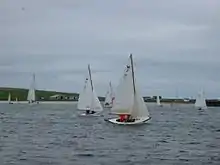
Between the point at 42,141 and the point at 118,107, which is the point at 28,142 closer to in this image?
the point at 42,141

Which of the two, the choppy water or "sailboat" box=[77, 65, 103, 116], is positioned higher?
"sailboat" box=[77, 65, 103, 116]

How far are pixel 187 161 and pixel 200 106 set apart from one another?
435ft

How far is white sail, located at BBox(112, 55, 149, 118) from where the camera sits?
217 ft

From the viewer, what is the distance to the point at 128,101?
217 ft

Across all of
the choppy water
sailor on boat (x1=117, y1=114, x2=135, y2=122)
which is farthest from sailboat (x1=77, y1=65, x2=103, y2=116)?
the choppy water

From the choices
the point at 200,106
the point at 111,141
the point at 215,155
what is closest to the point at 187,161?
the point at 215,155

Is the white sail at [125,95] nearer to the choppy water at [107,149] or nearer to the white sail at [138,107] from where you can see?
the white sail at [138,107]

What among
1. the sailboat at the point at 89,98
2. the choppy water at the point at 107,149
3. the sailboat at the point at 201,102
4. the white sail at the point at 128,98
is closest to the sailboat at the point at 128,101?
the white sail at the point at 128,98

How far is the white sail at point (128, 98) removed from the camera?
6600 centimetres

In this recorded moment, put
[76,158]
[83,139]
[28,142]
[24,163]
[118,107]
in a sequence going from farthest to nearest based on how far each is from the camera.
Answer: [118,107]
[83,139]
[28,142]
[76,158]
[24,163]

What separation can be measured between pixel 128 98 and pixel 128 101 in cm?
46

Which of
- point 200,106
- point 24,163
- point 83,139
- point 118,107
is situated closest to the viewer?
point 24,163

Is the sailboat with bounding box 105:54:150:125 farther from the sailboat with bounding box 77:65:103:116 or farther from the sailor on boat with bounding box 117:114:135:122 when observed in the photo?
the sailboat with bounding box 77:65:103:116

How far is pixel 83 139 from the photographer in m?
50.0
